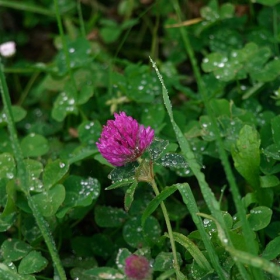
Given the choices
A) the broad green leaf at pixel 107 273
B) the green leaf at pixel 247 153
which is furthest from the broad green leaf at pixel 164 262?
the green leaf at pixel 247 153

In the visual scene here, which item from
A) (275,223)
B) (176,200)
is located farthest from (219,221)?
(176,200)

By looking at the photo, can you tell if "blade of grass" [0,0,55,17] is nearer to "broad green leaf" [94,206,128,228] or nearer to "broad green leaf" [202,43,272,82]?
"broad green leaf" [202,43,272,82]

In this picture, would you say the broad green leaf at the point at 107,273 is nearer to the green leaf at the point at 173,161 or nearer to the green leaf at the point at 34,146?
the green leaf at the point at 173,161

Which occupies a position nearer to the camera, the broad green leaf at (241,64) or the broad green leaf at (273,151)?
the broad green leaf at (273,151)

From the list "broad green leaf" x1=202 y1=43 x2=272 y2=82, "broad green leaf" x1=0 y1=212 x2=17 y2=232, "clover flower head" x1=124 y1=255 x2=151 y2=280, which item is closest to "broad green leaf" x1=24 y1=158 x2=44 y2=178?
"broad green leaf" x1=0 y1=212 x2=17 y2=232

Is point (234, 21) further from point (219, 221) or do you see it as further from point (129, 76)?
point (219, 221)

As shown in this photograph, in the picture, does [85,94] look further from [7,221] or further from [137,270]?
[137,270]
